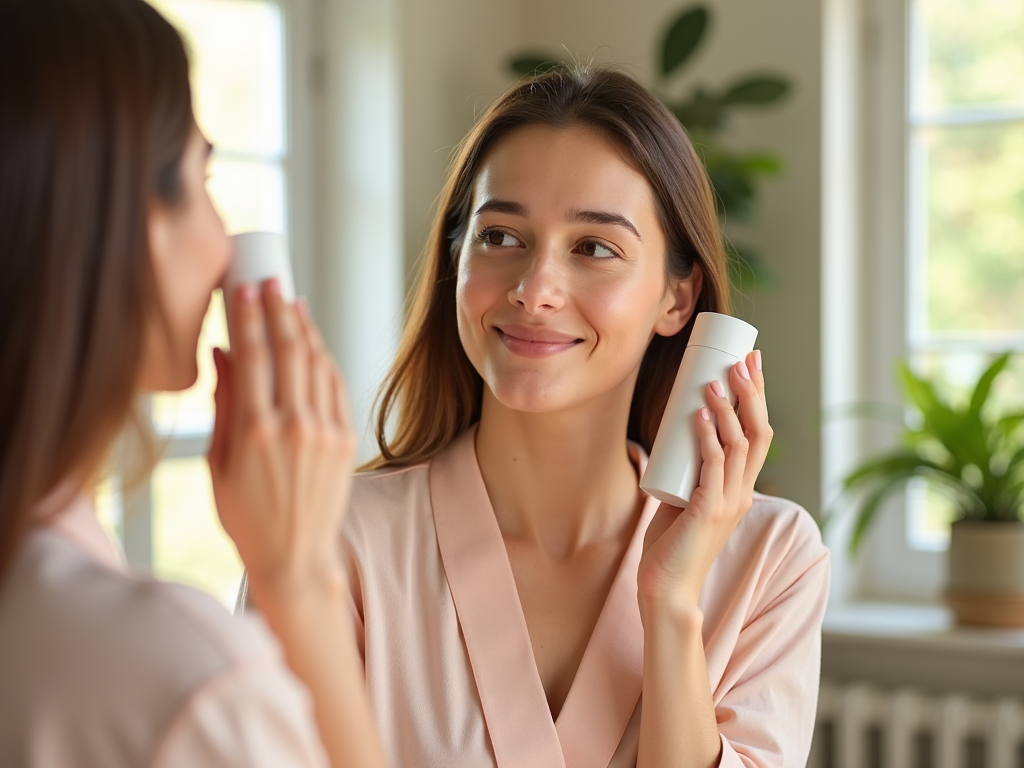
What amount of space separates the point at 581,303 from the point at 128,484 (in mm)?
763

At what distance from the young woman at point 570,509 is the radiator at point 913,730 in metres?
1.13

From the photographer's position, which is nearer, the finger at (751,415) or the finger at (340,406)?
the finger at (340,406)

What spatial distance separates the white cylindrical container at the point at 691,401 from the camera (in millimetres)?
1355

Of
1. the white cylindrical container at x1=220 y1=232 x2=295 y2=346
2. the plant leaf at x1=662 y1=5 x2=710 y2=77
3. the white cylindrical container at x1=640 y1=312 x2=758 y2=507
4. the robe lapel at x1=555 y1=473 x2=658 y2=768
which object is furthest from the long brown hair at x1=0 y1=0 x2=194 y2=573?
the plant leaf at x1=662 y1=5 x2=710 y2=77

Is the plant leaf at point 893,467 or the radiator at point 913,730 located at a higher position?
the plant leaf at point 893,467

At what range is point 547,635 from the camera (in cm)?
154

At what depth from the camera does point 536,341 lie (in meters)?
1.48

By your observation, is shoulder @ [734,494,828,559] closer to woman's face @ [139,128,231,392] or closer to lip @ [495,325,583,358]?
lip @ [495,325,583,358]

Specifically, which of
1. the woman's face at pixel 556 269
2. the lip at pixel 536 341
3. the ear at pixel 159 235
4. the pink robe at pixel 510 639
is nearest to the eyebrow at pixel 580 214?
the woman's face at pixel 556 269

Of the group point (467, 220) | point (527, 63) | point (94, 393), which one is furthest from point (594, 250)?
point (527, 63)

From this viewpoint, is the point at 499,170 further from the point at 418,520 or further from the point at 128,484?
the point at 128,484

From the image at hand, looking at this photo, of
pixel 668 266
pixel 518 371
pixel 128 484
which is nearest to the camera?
pixel 128 484

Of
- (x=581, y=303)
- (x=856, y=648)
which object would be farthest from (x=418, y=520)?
(x=856, y=648)

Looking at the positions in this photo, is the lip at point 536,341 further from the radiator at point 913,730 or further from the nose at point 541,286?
the radiator at point 913,730
